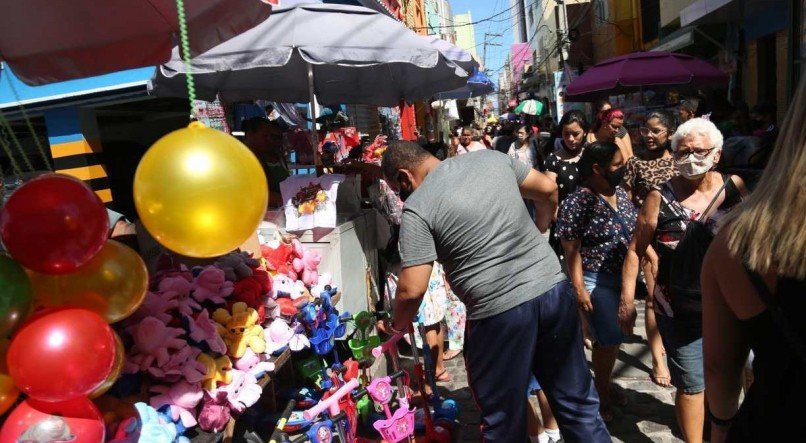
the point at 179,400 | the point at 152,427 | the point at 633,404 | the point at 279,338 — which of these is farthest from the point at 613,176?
the point at 152,427

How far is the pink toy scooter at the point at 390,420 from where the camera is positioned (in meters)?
3.08

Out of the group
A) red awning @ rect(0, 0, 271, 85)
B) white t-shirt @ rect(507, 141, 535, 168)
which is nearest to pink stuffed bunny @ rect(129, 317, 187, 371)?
red awning @ rect(0, 0, 271, 85)

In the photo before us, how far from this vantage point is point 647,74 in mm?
7633

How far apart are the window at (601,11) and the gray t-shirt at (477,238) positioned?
23.1 metres

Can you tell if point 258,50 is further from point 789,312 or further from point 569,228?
point 789,312

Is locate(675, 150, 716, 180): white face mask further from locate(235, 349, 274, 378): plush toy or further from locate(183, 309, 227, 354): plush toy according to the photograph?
locate(183, 309, 227, 354): plush toy

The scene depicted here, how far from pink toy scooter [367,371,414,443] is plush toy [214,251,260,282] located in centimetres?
99

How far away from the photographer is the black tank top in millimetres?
1238

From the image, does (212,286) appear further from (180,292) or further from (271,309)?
(271,309)

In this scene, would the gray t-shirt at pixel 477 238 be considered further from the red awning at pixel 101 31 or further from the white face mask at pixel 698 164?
the red awning at pixel 101 31

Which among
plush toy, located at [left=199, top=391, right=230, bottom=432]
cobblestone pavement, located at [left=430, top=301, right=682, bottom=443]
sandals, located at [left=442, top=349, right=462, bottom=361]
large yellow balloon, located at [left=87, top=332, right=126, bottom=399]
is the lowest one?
cobblestone pavement, located at [left=430, top=301, right=682, bottom=443]

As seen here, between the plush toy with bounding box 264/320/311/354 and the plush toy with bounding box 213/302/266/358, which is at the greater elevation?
the plush toy with bounding box 213/302/266/358

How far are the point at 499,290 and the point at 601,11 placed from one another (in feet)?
83.9

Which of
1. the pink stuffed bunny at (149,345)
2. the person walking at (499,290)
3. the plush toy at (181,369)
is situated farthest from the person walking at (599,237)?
the pink stuffed bunny at (149,345)
